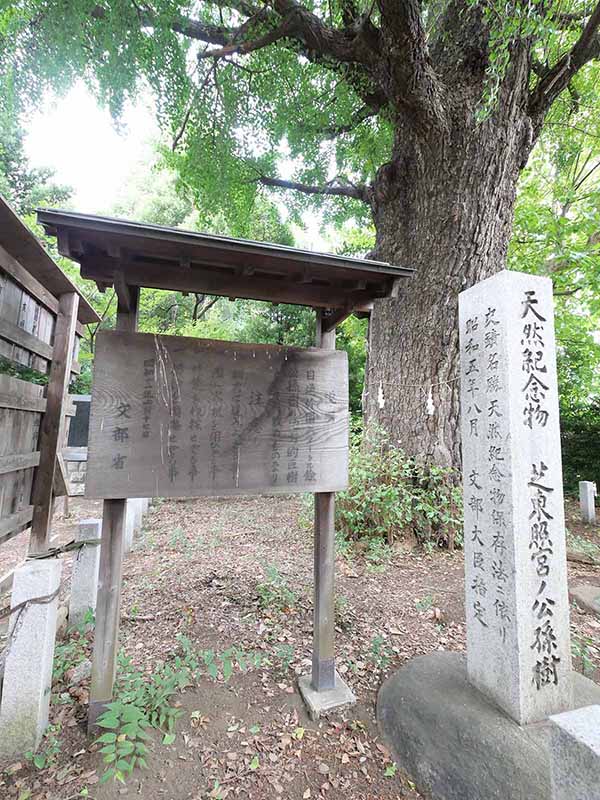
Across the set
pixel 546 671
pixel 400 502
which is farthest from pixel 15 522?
pixel 400 502

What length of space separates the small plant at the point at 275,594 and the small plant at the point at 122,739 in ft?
5.06

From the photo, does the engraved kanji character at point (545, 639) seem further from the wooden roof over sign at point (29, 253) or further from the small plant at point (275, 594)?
the wooden roof over sign at point (29, 253)

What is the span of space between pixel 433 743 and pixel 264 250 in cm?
298

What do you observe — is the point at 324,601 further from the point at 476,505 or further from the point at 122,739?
the point at 122,739

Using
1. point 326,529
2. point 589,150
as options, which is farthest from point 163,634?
point 589,150

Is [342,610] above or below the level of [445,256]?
below

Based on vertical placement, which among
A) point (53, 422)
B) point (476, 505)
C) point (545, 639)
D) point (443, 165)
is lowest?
point (545, 639)

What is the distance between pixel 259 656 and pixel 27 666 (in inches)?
61.9

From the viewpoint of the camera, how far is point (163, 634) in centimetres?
313

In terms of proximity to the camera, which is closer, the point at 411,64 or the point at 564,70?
the point at 411,64

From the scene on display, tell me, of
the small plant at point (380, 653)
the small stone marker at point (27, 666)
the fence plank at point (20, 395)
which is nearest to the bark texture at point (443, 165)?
the small plant at point (380, 653)

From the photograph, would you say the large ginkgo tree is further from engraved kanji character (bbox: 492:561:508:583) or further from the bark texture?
engraved kanji character (bbox: 492:561:508:583)

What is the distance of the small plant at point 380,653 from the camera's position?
281 centimetres

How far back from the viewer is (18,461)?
2.40 meters
